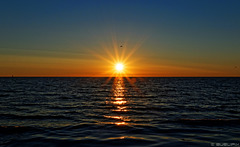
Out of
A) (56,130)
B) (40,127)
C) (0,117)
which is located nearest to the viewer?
(56,130)

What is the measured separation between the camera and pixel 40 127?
1441 cm

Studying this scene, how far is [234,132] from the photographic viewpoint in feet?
42.3

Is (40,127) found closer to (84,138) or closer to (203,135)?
(84,138)

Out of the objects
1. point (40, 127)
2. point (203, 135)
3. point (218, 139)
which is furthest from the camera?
point (40, 127)

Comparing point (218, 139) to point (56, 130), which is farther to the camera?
point (56, 130)

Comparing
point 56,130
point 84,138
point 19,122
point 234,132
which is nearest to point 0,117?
point 19,122

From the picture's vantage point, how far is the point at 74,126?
14.6 m

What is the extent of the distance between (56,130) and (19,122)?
4.72 m

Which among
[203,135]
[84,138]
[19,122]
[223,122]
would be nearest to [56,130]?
[84,138]

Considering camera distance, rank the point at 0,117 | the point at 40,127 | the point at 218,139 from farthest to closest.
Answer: the point at 0,117 < the point at 40,127 < the point at 218,139

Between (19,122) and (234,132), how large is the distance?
15.7 m

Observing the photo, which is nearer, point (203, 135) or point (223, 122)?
point (203, 135)

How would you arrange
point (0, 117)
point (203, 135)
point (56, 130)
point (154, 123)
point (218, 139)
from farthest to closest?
1. point (0, 117)
2. point (154, 123)
3. point (56, 130)
4. point (203, 135)
5. point (218, 139)

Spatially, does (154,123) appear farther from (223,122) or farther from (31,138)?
(31,138)
